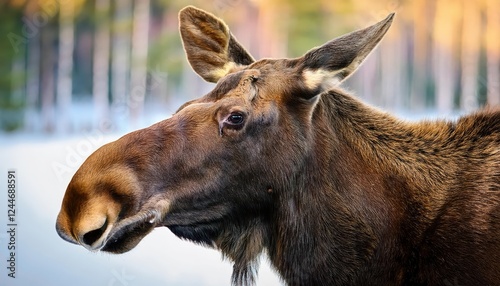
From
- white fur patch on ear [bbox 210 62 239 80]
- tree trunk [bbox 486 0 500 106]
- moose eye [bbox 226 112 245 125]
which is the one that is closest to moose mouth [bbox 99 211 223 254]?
moose eye [bbox 226 112 245 125]

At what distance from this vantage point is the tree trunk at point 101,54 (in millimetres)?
8281

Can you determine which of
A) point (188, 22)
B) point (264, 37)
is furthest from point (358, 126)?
point (264, 37)

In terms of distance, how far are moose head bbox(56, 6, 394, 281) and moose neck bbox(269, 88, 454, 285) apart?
0.02 m

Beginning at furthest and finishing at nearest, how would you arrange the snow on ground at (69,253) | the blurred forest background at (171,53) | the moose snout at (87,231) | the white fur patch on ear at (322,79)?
the blurred forest background at (171,53) → the snow on ground at (69,253) → the white fur patch on ear at (322,79) → the moose snout at (87,231)

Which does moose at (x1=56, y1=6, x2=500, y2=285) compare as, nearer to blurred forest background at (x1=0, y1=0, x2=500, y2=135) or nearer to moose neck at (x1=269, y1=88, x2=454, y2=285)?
moose neck at (x1=269, y1=88, x2=454, y2=285)

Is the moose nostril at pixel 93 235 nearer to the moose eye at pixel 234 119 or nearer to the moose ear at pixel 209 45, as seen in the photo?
the moose eye at pixel 234 119

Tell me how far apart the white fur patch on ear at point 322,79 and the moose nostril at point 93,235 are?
1351 mm

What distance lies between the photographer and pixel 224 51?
16.4 feet

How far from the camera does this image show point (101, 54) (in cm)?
851

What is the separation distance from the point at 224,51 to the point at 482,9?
5.05 meters

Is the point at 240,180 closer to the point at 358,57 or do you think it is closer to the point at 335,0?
the point at 358,57

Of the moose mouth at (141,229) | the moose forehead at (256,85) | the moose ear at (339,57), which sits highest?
the moose ear at (339,57)

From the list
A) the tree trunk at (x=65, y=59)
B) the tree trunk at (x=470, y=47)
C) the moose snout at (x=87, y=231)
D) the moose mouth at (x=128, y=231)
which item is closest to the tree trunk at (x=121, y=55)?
the tree trunk at (x=65, y=59)

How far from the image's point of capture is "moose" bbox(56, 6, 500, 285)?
4.02 meters
